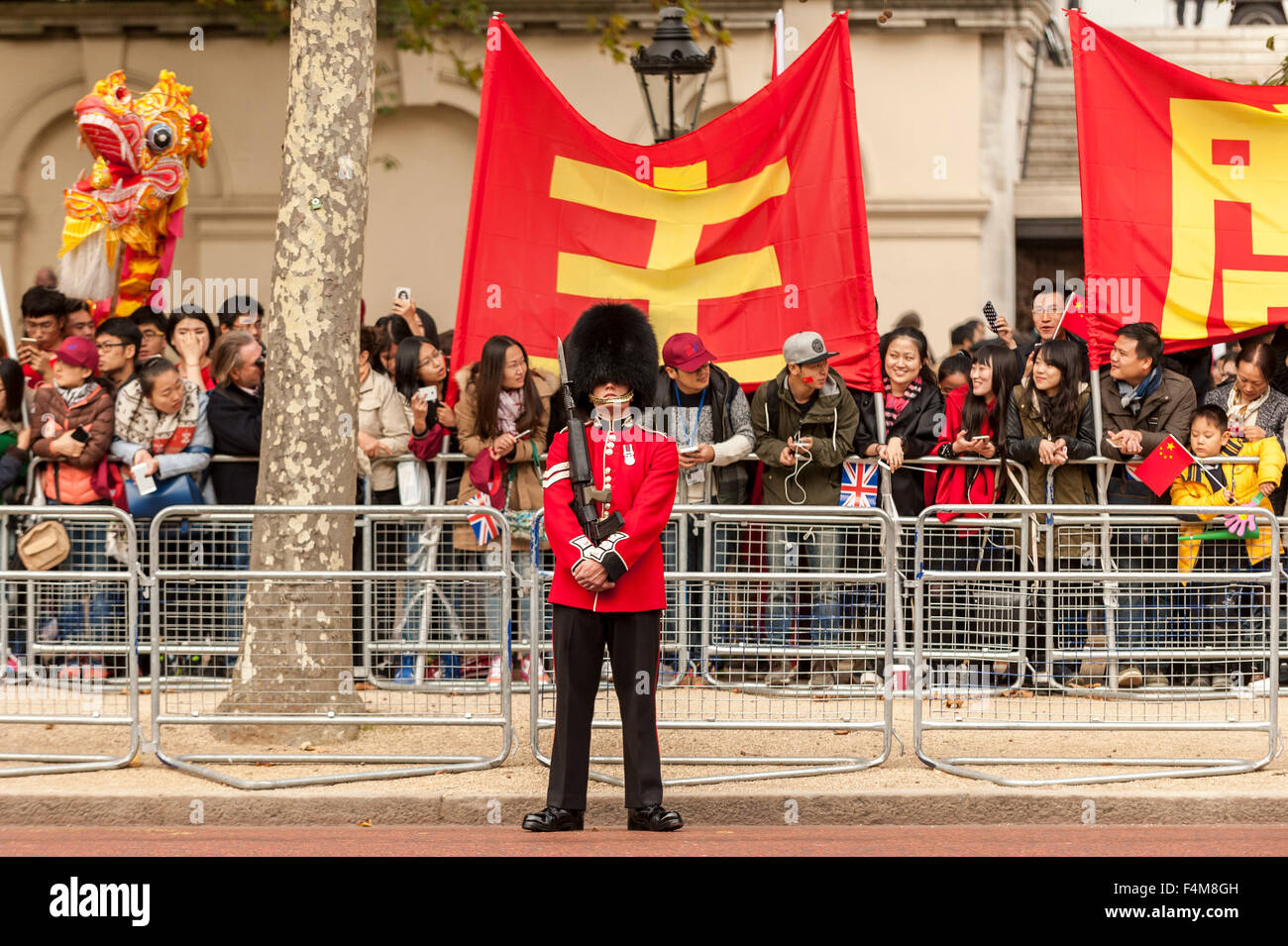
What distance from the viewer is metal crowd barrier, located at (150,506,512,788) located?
28.4ft

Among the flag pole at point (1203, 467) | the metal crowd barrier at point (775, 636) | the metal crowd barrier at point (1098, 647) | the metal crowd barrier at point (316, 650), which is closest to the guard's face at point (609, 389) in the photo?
the metal crowd barrier at point (775, 636)

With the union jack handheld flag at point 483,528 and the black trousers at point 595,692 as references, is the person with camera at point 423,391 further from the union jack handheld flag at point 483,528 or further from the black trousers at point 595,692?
the black trousers at point 595,692

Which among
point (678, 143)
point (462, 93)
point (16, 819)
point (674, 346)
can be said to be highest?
point (462, 93)

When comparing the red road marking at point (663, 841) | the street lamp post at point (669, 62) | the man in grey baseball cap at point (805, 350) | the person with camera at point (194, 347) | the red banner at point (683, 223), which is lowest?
the red road marking at point (663, 841)

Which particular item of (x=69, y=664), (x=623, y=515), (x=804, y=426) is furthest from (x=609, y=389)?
(x=69, y=664)

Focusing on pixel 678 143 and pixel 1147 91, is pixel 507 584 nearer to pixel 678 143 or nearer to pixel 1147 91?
pixel 678 143

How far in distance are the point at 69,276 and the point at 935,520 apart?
6.86m

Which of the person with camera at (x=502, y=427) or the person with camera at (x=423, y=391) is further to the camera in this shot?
the person with camera at (x=423, y=391)

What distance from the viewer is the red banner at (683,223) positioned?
1066 centimetres

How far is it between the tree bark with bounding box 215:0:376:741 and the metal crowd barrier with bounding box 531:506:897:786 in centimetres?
114

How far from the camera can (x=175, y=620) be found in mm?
8797

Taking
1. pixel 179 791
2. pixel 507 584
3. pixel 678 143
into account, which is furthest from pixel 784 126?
pixel 179 791

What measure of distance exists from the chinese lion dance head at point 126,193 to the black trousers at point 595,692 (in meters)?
6.02

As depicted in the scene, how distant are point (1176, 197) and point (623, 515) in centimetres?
469
